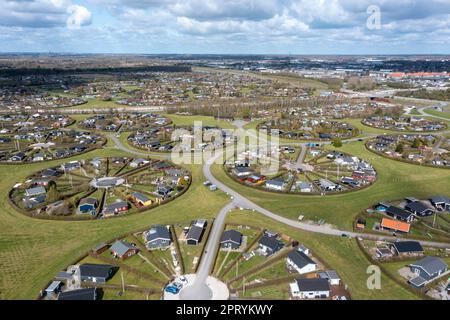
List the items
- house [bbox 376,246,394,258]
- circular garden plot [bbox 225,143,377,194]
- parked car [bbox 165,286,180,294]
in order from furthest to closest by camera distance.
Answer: circular garden plot [bbox 225,143,377,194], house [bbox 376,246,394,258], parked car [bbox 165,286,180,294]

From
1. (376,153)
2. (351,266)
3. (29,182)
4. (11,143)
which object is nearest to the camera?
(351,266)

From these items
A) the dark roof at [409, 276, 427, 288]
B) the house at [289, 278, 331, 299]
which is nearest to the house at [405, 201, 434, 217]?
the dark roof at [409, 276, 427, 288]

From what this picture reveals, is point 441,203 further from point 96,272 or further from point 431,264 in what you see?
point 96,272

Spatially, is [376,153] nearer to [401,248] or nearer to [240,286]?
[401,248]

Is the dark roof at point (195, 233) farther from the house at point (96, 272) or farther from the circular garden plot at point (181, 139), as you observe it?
the circular garden plot at point (181, 139)

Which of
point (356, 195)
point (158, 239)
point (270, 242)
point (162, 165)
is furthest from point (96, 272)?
point (356, 195)

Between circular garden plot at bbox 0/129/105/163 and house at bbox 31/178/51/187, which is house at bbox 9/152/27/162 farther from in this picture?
house at bbox 31/178/51/187

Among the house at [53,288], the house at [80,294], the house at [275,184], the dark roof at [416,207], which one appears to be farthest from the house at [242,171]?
the house at [53,288]
